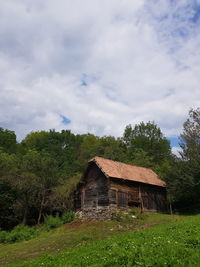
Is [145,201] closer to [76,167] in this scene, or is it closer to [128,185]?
[128,185]

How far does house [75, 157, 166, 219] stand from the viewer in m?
32.3

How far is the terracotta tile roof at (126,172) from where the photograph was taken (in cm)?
3319

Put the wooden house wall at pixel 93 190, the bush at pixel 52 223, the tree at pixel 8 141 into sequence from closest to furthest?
the bush at pixel 52 223 → the wooden house wall at pixel 93 190 → the tree at pixel 8 141

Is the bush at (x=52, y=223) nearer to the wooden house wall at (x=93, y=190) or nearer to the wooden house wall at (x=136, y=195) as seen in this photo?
the wooden house wall at (x=93, y=190)

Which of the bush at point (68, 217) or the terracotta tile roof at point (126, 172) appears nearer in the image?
the bush at point (68, 217)

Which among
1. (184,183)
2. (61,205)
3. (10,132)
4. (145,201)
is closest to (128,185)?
(145,201)

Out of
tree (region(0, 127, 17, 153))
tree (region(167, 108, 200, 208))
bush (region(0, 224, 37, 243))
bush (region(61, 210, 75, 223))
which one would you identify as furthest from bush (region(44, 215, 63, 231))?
tree (region(0, 127, 17, 153))

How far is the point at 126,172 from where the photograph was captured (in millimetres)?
35562

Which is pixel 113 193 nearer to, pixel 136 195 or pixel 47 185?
pixel 136 195

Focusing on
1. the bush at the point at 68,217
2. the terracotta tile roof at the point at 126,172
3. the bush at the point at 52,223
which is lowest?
the bush at the point at 52,223

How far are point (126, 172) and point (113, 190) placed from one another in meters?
4.22

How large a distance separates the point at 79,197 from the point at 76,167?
2030cm

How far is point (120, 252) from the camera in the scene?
9.10 metres

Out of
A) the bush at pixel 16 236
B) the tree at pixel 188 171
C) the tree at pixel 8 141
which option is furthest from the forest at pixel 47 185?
the tree at pixel 8 141
